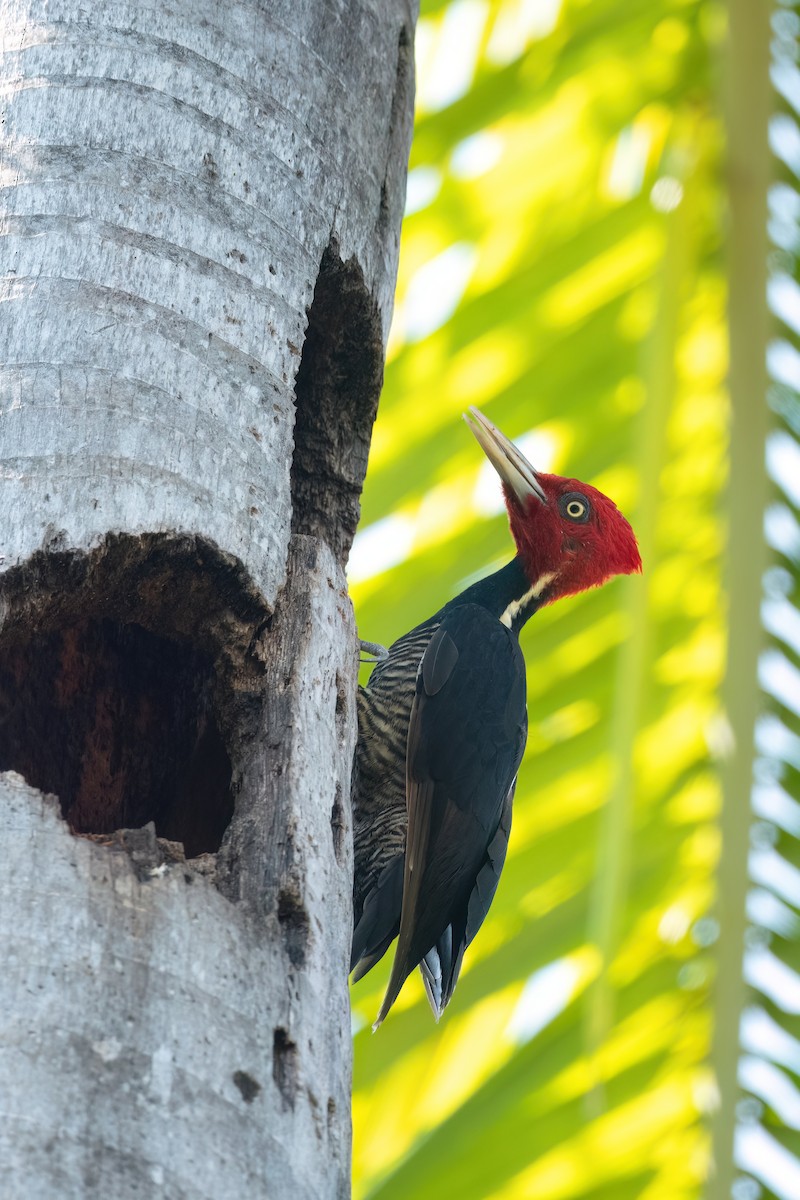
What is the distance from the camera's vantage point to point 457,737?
3264 millimetres

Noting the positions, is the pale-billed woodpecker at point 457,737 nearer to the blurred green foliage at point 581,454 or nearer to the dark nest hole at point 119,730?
the blurred green foliage at point 581,454

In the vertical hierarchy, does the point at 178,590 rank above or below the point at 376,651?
below

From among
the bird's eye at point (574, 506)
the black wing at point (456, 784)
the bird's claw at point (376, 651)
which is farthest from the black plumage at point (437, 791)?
the bird's eye at point (574, 506)

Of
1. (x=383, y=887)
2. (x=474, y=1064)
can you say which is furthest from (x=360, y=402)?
(x=474, y=1064)

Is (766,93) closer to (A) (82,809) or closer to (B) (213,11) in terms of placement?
(B) (213,11)

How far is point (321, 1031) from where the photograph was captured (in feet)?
5.30

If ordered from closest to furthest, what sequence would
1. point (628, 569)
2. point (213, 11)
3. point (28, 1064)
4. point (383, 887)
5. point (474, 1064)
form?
point (28, 1064) → point (213, 11) → point (474, 1064) → point (383, 887) → point (628, 569)

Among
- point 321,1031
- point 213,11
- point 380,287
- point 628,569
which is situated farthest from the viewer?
point 628,569

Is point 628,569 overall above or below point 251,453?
above

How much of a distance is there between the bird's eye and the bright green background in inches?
27.1

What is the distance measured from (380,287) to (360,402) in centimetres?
23

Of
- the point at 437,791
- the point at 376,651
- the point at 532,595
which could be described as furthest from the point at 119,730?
Result: the point at 532,595

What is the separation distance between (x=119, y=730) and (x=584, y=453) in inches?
54.0

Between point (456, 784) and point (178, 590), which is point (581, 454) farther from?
point (178, 590)
